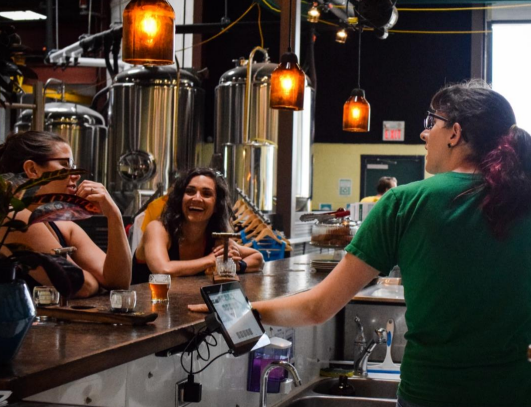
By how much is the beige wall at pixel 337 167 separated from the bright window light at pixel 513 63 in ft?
6.17

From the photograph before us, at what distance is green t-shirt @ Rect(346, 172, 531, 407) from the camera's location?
1738mm

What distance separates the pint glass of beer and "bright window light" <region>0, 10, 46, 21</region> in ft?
39.4

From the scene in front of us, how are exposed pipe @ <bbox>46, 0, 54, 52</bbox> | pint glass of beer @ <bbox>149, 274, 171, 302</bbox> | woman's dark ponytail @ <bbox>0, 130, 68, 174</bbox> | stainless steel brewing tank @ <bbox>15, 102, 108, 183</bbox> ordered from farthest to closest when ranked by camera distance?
exposed pipe @ <bbox>46, 0, 54, 52</bbox>, stainless steel brewing tank @ <bbox>15, 102, 108, 183</bbox>, woman's dark ponytail @ <bbox>0, 130, 68, 174</bbox>, pint glass of beer @ <bbox>149, 274, 171, 302</bbox>

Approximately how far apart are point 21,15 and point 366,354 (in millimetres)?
11843

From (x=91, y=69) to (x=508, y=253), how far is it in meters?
12.5

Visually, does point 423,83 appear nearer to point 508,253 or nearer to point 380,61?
point 380,61

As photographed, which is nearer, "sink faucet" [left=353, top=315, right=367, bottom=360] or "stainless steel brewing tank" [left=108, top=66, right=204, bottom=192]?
"sink faucet" [left=353, top=315, right=367, bottom=360]

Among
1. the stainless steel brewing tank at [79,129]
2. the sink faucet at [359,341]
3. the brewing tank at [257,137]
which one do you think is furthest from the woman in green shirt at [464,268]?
the stainless steel brewing tank at [79,129]

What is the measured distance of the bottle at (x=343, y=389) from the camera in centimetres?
343

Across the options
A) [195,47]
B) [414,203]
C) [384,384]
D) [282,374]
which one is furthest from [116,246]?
[195,47]

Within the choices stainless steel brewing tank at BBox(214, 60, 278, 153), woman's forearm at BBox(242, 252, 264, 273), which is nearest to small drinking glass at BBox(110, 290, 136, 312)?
woman's forearm at BBox(242, 252, 264, 273)

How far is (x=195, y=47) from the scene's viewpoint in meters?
11.4

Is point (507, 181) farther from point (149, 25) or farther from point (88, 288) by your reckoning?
point (149, 25)

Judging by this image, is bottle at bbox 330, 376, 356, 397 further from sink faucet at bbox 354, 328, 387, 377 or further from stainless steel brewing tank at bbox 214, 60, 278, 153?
stainless steel brewing tank at bbox 214, 60, 278, 153
